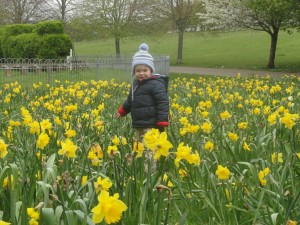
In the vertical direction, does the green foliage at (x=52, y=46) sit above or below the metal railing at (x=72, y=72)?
above

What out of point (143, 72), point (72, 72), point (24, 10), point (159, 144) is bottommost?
point (72, 72)

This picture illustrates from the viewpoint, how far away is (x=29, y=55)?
776 inches

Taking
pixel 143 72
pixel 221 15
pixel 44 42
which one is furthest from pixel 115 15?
pixel 143 72

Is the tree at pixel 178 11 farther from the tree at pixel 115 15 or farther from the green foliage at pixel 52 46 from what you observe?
the green foliage at pixel 52 46

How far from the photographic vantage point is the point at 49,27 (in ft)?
63.0

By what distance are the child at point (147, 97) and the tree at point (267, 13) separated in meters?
14.7

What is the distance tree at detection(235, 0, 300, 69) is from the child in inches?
579

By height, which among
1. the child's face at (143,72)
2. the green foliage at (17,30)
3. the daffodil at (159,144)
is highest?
the green foliage at (17,30)

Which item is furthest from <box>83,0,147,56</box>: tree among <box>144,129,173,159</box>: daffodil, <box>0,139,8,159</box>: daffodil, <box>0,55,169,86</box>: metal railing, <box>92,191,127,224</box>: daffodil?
<box>92,191,127,224</box>: daffodil

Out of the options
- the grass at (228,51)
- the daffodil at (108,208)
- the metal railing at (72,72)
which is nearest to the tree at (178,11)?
the grass at (228,51)

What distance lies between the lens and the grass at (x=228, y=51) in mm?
26919

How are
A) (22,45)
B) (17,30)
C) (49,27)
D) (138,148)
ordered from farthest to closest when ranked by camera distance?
(17,30) → (22,45) → (49,27) → (138,148)

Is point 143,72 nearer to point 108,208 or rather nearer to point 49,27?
point 108,208

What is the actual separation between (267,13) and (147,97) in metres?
18.7
